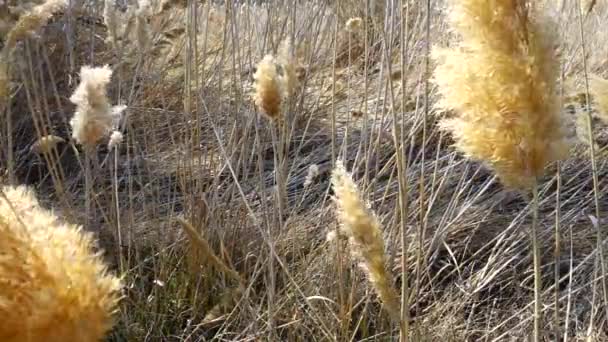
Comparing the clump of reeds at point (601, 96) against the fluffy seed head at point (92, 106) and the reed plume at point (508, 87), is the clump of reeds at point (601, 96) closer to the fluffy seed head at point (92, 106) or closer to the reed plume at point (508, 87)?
the reed plume at point (508, 87)

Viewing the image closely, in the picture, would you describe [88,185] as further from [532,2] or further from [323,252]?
[532,2]

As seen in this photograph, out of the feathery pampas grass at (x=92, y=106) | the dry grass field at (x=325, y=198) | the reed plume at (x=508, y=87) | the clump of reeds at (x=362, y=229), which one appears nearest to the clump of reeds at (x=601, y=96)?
the dry grass field at (x=325, y=198)

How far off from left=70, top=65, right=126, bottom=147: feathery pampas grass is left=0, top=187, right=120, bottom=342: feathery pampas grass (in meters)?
0.64

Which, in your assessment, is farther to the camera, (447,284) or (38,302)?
(447,284)

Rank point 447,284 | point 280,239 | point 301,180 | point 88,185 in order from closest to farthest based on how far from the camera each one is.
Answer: point 88,185, point 280,239, point 447,284, point 301,180

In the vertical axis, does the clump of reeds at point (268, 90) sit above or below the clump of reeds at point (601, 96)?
above

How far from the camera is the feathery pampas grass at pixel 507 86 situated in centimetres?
80

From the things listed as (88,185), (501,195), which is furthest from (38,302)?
(501,195)

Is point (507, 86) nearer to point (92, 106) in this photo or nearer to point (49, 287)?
point (49, 287)

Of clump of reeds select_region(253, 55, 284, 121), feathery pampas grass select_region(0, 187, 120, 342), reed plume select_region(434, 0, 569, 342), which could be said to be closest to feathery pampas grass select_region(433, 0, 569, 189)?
reed plume select_region(434, 0, 569, 342)

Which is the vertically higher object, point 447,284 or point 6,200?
point 6,200

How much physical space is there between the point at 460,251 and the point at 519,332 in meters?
0.47

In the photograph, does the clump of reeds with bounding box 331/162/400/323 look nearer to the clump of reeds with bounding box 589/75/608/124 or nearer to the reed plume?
the reed plume

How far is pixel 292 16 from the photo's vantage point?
209 cm
